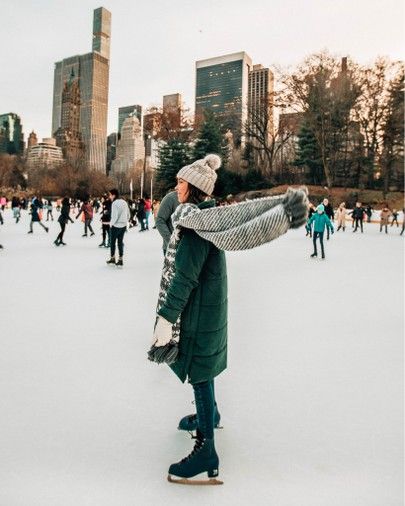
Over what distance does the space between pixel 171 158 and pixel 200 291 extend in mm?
39763

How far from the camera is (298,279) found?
7.46 meters

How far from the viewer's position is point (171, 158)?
4050 centimetres

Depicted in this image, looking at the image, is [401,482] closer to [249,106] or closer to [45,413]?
[45,413]

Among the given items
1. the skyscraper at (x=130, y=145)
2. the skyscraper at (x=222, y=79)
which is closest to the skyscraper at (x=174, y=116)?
the skyscraper at (x=222, y=79)

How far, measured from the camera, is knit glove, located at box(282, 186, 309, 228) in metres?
1.59

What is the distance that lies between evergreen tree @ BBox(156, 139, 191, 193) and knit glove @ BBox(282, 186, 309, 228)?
39.0 metres

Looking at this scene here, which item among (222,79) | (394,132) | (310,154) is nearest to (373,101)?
(394,132)

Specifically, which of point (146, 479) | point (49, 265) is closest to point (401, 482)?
point (146, 479)

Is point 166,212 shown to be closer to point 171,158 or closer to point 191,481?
point 191,481

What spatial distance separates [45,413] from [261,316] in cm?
291

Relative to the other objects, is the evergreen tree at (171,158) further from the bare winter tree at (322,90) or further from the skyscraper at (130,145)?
the skyscraper at (130,145)

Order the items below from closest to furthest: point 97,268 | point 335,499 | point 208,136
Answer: point 335,499 → point 97,268 → point 208,136

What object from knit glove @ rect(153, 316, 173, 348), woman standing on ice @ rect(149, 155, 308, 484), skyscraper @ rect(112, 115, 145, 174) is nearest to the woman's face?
woman standing on ice @ rect(149, 155, 308, 484)

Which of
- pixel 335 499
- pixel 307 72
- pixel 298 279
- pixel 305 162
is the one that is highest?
pixel 307 72
